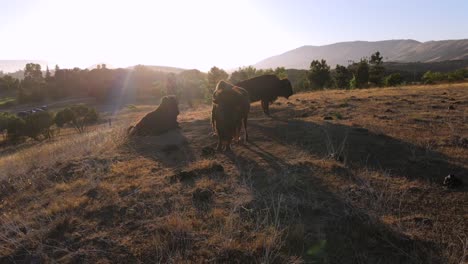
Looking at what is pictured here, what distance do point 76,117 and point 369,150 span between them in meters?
37.9

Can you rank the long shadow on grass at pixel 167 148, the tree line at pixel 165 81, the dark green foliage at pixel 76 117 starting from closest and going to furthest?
the long shadow on grass at pixel 167 148, the dark green foliage at pixel 76 117, the tree line at pixel 165 81

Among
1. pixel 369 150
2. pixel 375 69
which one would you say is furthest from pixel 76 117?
pixel 375 69

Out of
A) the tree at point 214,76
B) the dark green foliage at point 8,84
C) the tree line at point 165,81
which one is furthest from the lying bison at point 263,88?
the dark green foliage at point 8,84

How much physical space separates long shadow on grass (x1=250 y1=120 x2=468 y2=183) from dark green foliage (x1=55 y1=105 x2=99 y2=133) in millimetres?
31447

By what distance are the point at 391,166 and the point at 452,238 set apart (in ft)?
9.26

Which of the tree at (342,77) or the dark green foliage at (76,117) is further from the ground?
the tree at (342,77)

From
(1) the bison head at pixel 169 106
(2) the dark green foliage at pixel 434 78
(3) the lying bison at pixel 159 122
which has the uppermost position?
(2) the dark green foliage at pixel 434 78

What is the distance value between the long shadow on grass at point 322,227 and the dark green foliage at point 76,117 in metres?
34.4

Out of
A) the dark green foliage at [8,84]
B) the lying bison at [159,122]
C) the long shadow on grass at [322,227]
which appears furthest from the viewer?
the dark green foliage at [8,84]

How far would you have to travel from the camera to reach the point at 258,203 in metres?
5.80

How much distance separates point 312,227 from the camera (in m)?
4.94

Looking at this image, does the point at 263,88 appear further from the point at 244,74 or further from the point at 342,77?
the point at 342,77

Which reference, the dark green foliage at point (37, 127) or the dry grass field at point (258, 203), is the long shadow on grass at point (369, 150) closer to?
the dry grass field at point (258, 203)

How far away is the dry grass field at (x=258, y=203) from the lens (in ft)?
14.8
